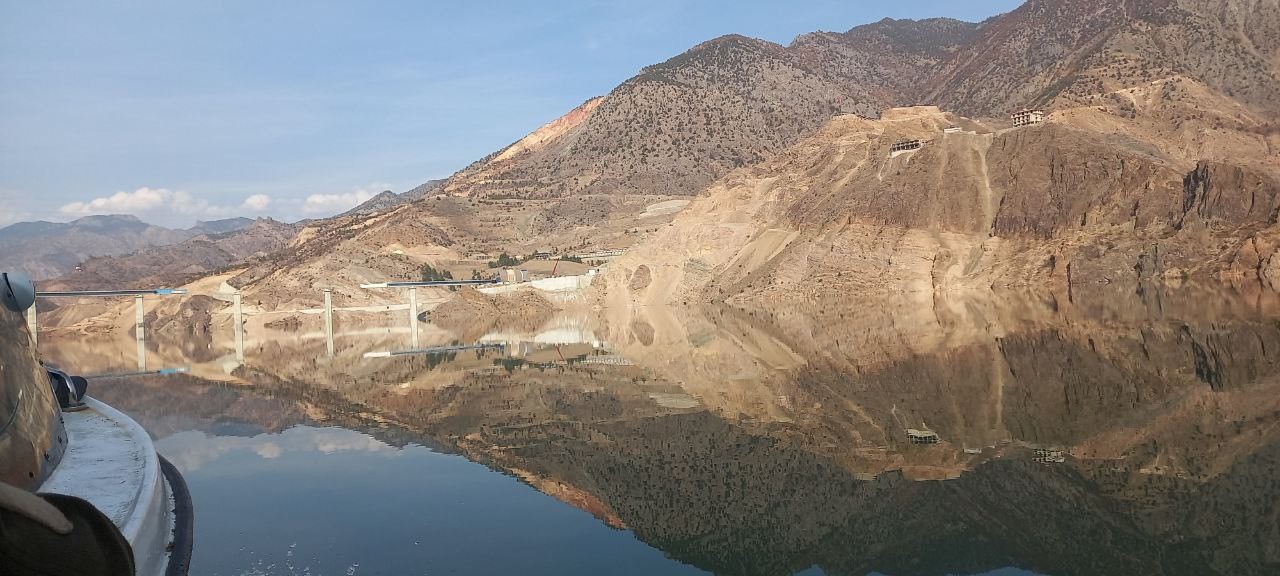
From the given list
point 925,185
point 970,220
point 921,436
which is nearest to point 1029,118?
point 925,185

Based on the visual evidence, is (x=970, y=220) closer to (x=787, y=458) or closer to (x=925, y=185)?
(x=925, y=185)

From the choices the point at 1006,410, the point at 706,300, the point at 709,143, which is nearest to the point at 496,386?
the point at 1006,410

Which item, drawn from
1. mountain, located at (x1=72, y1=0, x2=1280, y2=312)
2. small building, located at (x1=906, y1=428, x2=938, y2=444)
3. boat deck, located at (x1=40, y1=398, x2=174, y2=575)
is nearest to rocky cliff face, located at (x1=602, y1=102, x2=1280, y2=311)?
mountain, located at (x1=72, y1=0, x2=1280, y2=312)

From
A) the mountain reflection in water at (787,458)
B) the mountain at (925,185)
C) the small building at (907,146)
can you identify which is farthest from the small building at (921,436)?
the small building at (907,146)

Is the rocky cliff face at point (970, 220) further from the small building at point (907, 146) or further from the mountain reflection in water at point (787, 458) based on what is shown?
the mountain reflection in water at point (787, 458)

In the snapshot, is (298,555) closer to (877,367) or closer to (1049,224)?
(877,367)
